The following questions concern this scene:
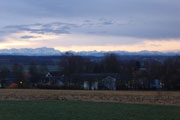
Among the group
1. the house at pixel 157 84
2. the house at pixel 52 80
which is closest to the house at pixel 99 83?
the house at pixel 52 80

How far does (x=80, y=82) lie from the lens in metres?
61.4

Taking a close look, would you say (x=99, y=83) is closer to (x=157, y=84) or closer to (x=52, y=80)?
(x=52, y=80)

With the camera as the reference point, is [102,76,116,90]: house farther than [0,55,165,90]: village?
Yes

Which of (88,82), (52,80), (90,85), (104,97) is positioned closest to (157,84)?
(90,85)

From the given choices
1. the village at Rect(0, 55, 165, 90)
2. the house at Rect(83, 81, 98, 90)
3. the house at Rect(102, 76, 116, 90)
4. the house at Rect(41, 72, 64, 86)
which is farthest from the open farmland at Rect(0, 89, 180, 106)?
the house at Rect(41, 72, 64, 86)

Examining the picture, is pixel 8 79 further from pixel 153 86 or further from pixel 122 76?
pixel 153 86

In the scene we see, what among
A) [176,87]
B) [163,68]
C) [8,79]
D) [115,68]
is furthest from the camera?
[115,68]

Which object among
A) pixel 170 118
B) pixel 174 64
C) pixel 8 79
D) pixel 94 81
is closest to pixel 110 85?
pixel 94 81

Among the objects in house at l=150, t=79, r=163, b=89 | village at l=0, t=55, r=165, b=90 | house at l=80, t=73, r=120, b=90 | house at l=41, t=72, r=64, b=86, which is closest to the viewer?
village at l=0, t=55, r=165, b=90

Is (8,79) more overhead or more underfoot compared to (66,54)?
more underfoot

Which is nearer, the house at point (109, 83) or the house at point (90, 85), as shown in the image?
the house at point (90, 85)

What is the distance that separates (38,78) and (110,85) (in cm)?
1987

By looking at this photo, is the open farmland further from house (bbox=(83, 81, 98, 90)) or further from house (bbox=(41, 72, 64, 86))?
house (bbox=(41, 72, 64, 86))

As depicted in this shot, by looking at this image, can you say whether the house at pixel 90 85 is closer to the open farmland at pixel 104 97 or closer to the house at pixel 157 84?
the house at pixel 157 84
